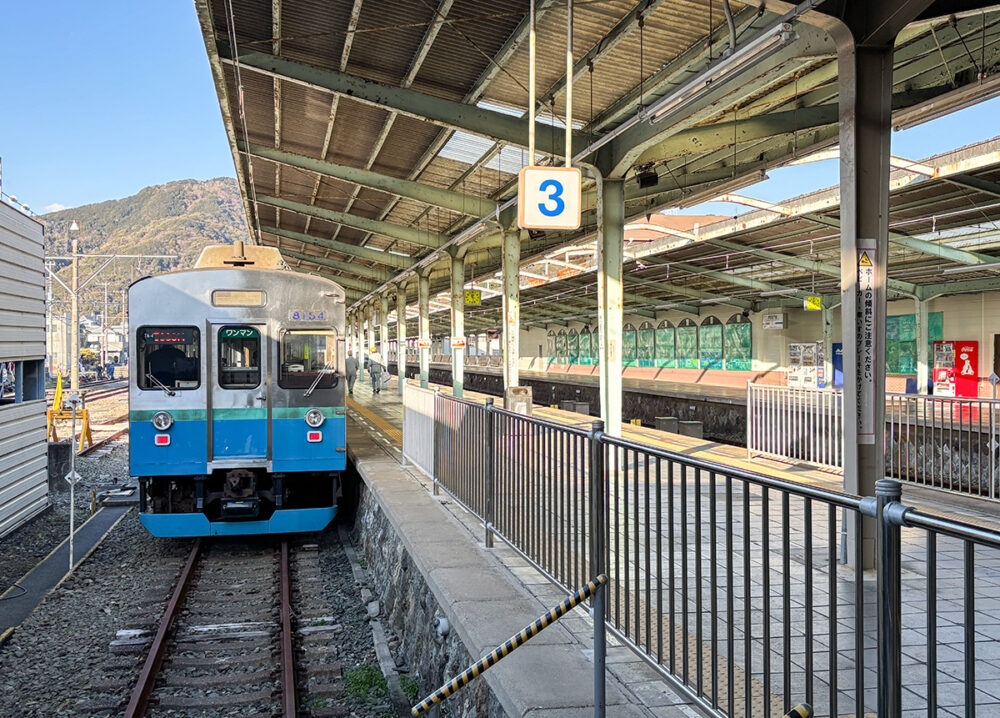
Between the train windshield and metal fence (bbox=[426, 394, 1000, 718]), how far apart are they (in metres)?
3.63

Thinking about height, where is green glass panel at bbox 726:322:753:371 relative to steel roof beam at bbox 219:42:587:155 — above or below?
below

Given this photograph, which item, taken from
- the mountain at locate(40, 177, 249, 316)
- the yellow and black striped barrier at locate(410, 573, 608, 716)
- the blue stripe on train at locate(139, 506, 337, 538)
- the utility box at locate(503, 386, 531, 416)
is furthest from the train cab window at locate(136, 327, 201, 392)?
the mountain at locate(40, 177, 249, 316)

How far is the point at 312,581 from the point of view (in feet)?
27.9

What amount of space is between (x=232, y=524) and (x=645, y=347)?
3260cm

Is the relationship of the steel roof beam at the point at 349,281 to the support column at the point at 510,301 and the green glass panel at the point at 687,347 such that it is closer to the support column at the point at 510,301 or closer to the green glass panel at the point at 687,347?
the green glass panel at the point at 687,347

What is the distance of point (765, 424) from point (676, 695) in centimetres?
809

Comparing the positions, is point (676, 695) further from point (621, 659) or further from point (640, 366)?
point (640, 366)

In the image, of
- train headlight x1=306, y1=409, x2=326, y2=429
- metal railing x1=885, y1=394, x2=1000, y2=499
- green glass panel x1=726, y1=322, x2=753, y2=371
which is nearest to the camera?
metal railing x1=885, y1=394, x2=1000, y2=499

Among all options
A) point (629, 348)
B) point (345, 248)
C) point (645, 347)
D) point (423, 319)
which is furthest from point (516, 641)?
point (629, 348)

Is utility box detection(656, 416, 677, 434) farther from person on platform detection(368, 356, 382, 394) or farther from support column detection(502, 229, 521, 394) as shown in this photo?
person on platform detection(368, 356, 382, 394)

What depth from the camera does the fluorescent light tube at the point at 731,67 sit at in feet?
19.6

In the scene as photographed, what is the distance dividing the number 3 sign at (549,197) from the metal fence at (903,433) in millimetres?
3998

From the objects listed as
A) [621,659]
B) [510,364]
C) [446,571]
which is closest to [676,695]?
[621,659]

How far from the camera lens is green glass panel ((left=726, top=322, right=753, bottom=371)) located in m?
31.9
